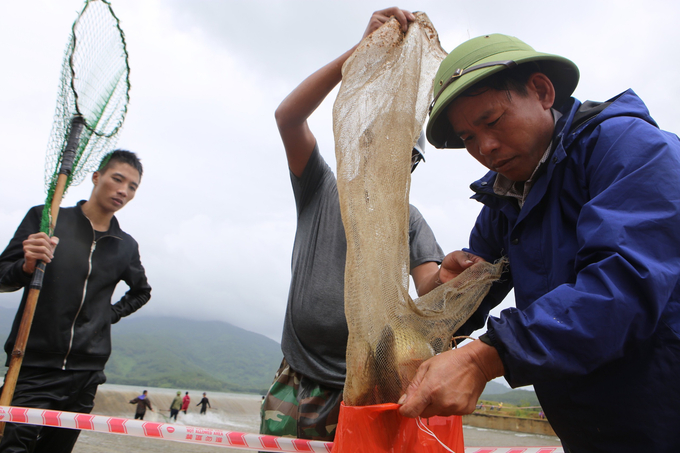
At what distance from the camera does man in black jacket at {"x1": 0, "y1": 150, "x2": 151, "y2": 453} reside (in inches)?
105

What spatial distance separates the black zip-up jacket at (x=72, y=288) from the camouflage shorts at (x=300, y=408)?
160cm

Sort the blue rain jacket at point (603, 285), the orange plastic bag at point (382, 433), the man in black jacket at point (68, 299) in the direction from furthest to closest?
the man in black jacket at point (68, 299), the orange plastic bag at point (382, 433), the blue rain jacket at point (603, 285)

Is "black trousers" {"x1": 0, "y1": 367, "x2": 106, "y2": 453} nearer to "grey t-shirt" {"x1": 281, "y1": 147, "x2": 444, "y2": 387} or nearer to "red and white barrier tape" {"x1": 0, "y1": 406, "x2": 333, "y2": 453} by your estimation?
"red and white barrier tape" {"x1": 0, "y1": 406, "x2": 333, "y2": 453}

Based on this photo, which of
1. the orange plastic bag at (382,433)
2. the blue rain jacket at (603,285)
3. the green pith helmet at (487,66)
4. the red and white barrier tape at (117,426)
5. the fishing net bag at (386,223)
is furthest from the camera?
the red and white barrier tape at (117,426)

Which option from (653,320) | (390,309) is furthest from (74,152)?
(653,320)

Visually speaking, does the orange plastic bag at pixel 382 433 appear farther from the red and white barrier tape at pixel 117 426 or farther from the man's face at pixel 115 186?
the man's face at pixel 115 186

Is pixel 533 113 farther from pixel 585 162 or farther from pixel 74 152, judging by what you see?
pixel 74 152

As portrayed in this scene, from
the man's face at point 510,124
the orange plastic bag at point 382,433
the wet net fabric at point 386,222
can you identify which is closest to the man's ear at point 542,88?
the man's face at point 510,124

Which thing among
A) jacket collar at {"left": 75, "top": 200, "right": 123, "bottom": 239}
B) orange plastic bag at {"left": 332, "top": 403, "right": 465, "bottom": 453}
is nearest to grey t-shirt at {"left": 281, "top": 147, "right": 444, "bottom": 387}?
orange plastic bag at {"left": 332, "top": 403, "right": 465, "bottom": 453}

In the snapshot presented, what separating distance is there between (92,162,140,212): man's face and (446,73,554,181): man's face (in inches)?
114

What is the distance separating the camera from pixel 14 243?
3.04 meters

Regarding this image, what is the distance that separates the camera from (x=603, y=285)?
1.02 meters

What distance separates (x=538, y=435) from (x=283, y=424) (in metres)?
21.9

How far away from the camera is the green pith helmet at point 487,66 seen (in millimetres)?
1446
